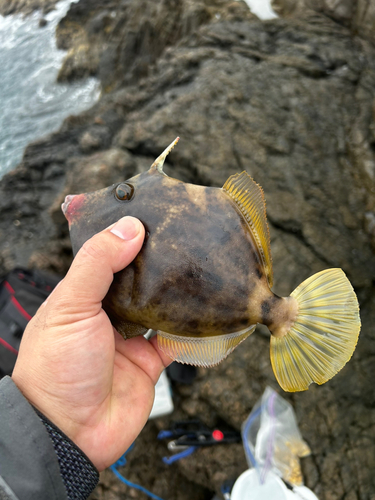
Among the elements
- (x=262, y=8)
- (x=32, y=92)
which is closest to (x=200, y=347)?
(x=262, y=8)

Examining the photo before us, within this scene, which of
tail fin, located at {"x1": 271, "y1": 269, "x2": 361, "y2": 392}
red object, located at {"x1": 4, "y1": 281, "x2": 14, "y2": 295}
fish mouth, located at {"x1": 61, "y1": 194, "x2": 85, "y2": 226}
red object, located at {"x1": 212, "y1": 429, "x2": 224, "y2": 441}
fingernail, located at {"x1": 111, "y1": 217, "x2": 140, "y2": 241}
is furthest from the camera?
red object, located at {"x1": 4, "y1": 281, "x2": 14, "y2": 295}

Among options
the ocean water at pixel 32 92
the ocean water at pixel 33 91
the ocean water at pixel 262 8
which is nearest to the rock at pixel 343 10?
the ocean water at pixel 262 8

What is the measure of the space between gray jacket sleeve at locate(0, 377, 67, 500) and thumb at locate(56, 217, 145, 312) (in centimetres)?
53

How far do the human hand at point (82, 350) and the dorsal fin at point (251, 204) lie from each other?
0.52 meters

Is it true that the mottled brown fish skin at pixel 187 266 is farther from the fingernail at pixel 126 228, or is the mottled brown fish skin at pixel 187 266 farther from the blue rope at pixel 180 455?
the blue rope at pixel 180 455

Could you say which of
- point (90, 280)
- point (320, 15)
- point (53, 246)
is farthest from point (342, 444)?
point (320, 15)

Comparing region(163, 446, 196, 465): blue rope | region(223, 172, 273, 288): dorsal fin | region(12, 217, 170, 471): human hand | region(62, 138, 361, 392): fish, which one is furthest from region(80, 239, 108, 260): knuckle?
region(163, 446, 196, 465): blue rope

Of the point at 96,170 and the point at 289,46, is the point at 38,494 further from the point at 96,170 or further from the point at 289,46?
the point at 289,46

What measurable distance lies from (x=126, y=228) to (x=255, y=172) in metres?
2.32

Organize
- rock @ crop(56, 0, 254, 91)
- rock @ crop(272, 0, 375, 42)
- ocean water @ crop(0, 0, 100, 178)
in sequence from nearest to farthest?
rock @ crop(272, 0, 375, 42), rock @ crop(56, 0, 254, 91), ocean water @ crop(0, 0, 100, 178)

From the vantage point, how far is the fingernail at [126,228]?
5.01 feet

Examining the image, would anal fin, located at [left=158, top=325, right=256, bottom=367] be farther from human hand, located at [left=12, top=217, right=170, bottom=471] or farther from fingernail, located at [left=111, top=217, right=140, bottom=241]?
fingernail, located at [left=111, top=217, right=140, bottom=241]

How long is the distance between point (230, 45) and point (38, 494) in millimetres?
5154

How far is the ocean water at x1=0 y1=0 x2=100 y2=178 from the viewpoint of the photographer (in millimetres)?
7105
